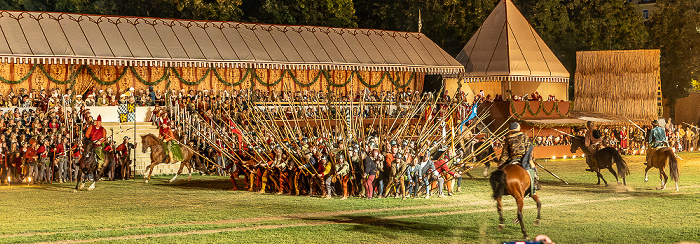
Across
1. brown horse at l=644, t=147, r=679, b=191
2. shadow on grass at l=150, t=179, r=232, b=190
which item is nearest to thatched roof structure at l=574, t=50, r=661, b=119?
brown horse at l=644, t=147, r=679, b=191

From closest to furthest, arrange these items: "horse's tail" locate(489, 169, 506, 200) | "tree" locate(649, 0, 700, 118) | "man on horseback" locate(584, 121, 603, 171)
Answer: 1. "horse's tail" locate(489, 169, 506, 200)
2. "man on horseback" locate(584, 121, 603, 171)
3. "tree" locate(649, 0, 700, 118)

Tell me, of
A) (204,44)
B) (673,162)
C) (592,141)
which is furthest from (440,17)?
(673,162)

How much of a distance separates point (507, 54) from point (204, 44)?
1427 centimetres

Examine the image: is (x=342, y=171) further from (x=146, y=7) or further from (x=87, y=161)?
(x=146, y=7)

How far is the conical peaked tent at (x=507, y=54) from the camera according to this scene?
3706 centimetres

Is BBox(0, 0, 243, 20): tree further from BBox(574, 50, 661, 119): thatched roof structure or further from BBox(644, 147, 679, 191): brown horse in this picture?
BBox(644, 147, 679, 191): brown horse

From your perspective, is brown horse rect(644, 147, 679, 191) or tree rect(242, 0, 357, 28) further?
tree rect(242, 0, 357, 28)

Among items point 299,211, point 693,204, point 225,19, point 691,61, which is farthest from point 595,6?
point 299,211

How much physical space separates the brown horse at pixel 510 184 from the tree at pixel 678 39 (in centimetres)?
3540

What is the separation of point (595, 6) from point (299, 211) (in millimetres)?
32584

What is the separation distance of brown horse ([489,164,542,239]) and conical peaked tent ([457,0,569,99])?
951 inches

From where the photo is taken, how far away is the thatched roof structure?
37.1 meters

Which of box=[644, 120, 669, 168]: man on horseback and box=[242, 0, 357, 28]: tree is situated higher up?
box=[242, 0, 357, 28]: tree

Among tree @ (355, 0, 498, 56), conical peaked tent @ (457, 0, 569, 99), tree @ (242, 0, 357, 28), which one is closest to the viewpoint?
conical peaked tent @ (457, 0, 569, 99)
